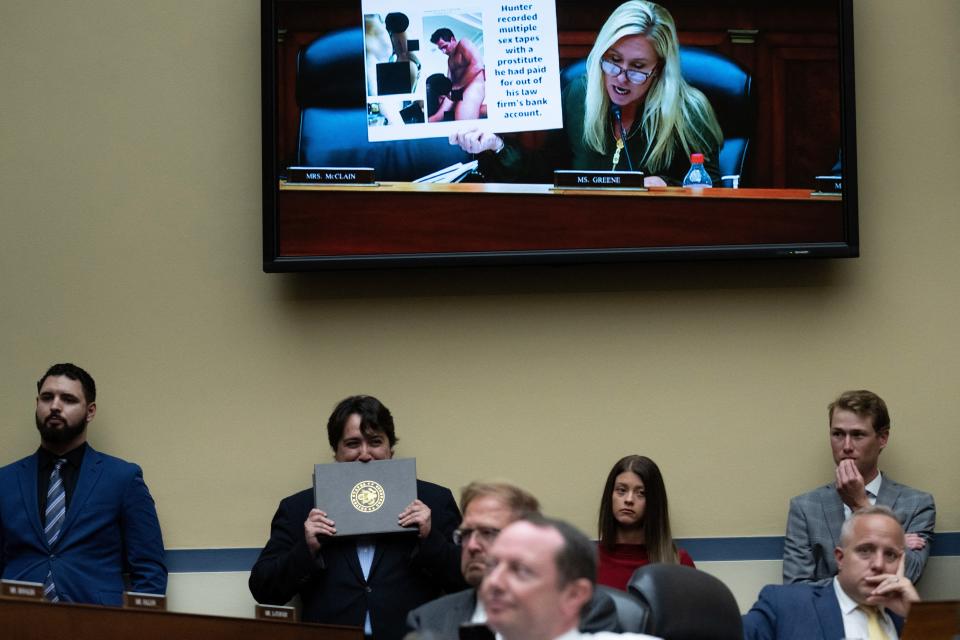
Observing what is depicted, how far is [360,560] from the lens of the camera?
15.9ft

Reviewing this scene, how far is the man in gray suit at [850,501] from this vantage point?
500 cm

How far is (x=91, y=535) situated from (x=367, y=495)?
1.12 m

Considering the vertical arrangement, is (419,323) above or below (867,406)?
above

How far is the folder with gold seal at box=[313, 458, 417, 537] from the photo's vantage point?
4727 millimetres

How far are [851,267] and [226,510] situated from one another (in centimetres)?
273

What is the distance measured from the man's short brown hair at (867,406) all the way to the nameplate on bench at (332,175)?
6.63 ft

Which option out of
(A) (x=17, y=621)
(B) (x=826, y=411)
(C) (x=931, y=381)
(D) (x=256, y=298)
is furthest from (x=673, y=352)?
(A) (x=17, y=621)

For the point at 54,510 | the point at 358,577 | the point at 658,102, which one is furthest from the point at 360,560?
the point at 658,102

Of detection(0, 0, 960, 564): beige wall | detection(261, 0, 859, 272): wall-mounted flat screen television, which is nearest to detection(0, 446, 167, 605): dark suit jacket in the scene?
detection(0, 0, 960, 564): beige wall

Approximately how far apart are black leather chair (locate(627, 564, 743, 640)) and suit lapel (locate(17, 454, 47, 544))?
270 centimetres

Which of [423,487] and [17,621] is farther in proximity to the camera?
[423,487]

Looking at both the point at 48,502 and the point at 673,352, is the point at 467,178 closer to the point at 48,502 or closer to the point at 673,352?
the point at 673,352

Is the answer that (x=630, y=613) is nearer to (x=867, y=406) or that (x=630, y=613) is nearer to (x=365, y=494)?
(x=365, y=494)

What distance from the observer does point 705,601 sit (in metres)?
3.21
